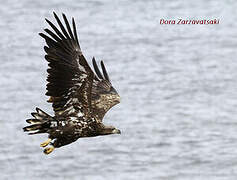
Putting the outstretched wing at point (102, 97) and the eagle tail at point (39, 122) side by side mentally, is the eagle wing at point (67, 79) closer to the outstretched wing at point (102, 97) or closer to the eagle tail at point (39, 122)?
the outstretched wing at point (102, 97)

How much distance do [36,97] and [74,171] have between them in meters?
3.02

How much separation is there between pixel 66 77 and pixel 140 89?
11225mm

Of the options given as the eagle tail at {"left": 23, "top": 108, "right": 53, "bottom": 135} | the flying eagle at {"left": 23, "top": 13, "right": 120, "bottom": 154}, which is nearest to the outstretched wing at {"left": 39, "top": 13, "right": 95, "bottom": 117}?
the flying eagle at {"left": 23, "top": 13, "right": 120, "bottom": 154}

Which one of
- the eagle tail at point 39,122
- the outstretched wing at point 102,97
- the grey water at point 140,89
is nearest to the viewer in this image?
the eagle tail at point 39,122

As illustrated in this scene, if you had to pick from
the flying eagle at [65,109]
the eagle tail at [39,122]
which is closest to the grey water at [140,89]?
the flying eagle at [65,109]

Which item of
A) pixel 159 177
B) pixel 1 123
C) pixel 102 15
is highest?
pixel 102 15

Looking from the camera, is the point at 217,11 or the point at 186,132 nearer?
the point at 186,132

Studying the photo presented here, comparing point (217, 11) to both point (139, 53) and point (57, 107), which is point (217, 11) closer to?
point (139, 53)

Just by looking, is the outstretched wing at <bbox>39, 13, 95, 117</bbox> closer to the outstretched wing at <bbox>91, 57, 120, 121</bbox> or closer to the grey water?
the outstretched wing at <bbox>91, 57, 120, 121</bbox>

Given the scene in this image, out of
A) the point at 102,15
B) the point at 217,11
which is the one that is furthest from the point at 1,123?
the point at 217,11

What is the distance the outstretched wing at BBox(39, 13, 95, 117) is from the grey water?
25.4ft

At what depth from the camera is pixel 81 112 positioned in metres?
11.9

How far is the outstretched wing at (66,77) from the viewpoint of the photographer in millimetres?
11758

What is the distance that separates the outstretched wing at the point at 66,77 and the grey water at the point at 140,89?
7.74m
